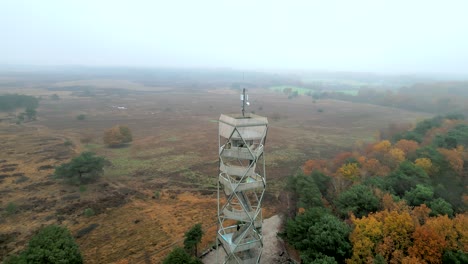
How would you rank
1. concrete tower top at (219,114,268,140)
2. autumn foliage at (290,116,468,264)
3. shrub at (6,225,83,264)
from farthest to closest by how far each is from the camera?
autumn foliage at (290,116,468,264) → shrub at (6,225,83,264) → concrete tower top at (219,114,268,140)

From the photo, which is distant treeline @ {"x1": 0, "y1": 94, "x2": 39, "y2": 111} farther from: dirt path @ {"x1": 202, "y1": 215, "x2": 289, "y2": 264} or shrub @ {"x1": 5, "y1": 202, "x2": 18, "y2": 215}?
dirt path @ {"x1": 202, "y1": 215, "x2": 289, "y2": 264}

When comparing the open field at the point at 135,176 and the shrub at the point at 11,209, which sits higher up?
the shrub at the point at 11,209

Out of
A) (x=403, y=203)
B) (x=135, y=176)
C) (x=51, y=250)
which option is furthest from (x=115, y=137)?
(x=403, y=203)

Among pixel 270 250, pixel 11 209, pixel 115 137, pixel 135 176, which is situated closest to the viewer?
pixel 270 250

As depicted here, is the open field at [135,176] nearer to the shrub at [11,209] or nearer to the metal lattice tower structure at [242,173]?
the shrub at [11,209]

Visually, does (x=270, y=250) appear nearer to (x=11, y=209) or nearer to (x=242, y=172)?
Result: (x=242, y=172)

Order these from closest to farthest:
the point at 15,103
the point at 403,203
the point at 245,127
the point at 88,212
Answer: the point at 245,127
the point at 403,203
the point at 88,212
the point at 15,103

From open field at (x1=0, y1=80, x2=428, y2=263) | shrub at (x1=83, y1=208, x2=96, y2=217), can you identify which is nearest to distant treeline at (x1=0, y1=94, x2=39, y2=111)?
open field at (x1=0, y1=80, x2=428, y2=263)

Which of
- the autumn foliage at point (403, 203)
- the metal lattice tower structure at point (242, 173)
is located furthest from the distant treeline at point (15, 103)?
the metal lattice tower structure at point (242, 173)

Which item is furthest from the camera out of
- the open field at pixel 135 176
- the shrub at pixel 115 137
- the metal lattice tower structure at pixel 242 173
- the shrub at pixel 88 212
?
the shrub at pixel 115 137
